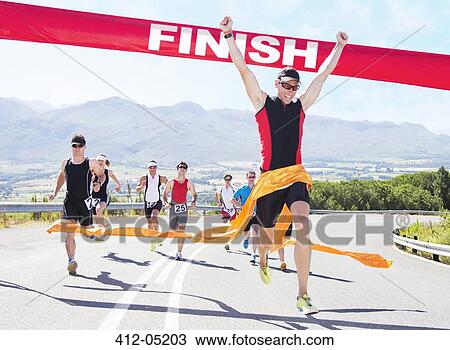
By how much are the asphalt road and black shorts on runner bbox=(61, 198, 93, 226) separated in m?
0.89

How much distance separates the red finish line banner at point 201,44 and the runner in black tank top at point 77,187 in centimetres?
161

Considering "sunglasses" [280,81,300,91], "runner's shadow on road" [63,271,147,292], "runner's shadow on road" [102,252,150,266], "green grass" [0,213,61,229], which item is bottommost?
"runner's shadow on road" [63,271,147,292]

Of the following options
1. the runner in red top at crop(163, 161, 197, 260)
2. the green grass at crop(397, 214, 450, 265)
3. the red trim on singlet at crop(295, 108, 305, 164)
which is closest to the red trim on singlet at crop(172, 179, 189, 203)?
the runner in red top at crop(163, 161, 197, 260)

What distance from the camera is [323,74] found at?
586 centimetres

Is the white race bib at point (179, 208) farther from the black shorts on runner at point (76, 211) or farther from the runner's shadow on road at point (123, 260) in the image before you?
the black shorts on runner at point (76, 211)

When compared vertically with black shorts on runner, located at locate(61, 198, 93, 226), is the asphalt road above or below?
below

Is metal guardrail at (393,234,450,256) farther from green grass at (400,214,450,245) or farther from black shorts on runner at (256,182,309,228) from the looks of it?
black shorts on runner at (256,182,309,228)

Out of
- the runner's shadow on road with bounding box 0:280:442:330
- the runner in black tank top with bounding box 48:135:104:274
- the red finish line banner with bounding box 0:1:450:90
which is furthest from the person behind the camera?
the runner in black tank top with bounding box 48:135:104:274

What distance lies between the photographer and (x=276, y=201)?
5672 mm

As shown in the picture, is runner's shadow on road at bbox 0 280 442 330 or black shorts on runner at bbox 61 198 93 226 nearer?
runner's shadow on road at bbox 0 280 442 330

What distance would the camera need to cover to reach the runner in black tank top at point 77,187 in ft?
27.9

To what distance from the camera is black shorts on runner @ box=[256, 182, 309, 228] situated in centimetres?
554
